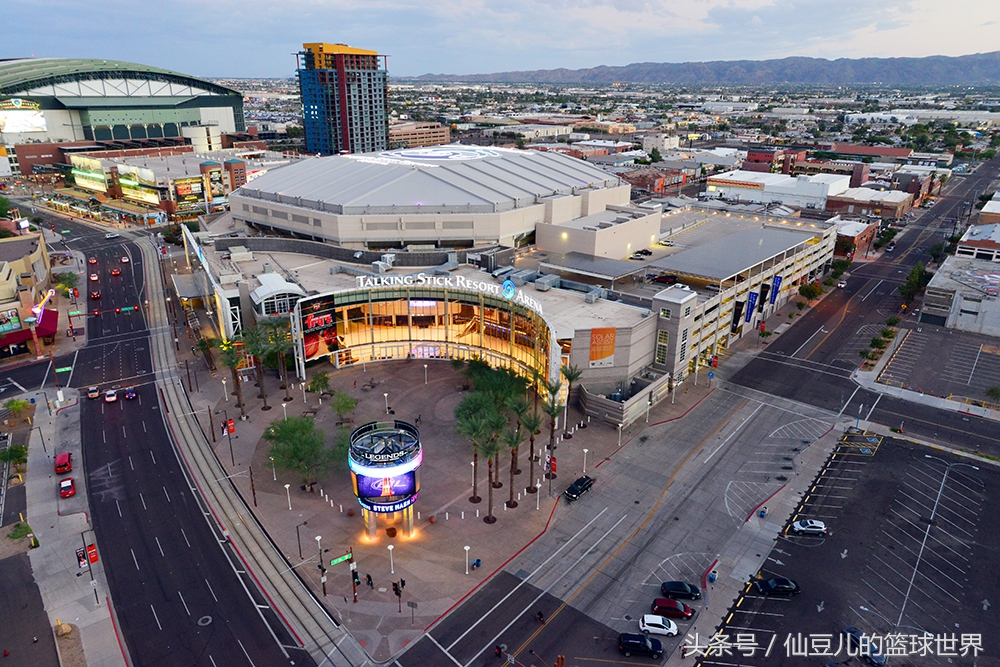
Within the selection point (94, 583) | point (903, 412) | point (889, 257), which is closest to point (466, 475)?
point (94, 583)

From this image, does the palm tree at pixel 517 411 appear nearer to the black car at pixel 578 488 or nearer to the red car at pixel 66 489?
the black car at pixel 578 488

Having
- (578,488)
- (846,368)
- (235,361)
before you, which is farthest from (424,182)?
(846,368)

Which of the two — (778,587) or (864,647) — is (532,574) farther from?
(864,647)

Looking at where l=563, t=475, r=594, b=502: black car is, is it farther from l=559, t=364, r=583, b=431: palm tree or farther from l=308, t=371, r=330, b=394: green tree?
l=308, t=371, r=330, b=394: green tree

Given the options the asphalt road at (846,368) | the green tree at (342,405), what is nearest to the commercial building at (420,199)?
the green tree at (342,405)

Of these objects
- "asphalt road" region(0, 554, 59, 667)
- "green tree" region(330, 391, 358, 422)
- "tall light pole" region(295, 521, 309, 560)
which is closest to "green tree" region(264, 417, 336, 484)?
"tall light pole" region(295, 521, 309, 560)

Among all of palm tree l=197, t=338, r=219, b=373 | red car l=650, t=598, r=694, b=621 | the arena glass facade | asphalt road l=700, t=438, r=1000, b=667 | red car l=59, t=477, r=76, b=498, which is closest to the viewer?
asphalt road l=700, t=438, r=1000, b=667

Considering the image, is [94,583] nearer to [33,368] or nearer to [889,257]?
[33,368]
